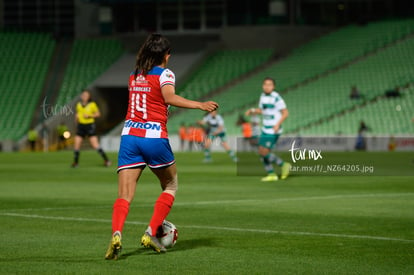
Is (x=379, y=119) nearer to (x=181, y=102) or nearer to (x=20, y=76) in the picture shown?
(x=20, y=76)

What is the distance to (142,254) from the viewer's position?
9961 millimetres

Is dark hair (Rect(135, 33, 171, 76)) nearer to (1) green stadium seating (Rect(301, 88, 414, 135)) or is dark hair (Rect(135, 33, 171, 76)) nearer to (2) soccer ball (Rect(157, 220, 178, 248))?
(2) soccer ball (Rect(157, 220, 178, 248))

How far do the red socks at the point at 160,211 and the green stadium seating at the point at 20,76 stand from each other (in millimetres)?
43356

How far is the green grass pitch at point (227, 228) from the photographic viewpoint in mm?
9211

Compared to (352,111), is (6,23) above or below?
above

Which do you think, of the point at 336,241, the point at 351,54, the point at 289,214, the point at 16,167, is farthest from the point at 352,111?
the point at 336,241

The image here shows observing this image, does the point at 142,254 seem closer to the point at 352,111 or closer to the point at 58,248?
the point at 58,248

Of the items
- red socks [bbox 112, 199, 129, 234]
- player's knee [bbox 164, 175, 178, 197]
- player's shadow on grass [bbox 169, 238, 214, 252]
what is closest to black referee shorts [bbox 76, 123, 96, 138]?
player's shadow on grass [bbox 169, 238, 214, 252]

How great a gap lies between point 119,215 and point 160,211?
0.65m

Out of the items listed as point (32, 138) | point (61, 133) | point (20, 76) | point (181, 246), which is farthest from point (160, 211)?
point (20, 76)

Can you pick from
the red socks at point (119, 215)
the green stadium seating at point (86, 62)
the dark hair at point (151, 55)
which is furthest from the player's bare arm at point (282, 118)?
the green stadium seating at point (86, 62)

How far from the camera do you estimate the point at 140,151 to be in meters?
10.0

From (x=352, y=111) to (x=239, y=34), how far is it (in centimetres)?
1200

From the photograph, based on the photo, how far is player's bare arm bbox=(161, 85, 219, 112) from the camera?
9.65 m
